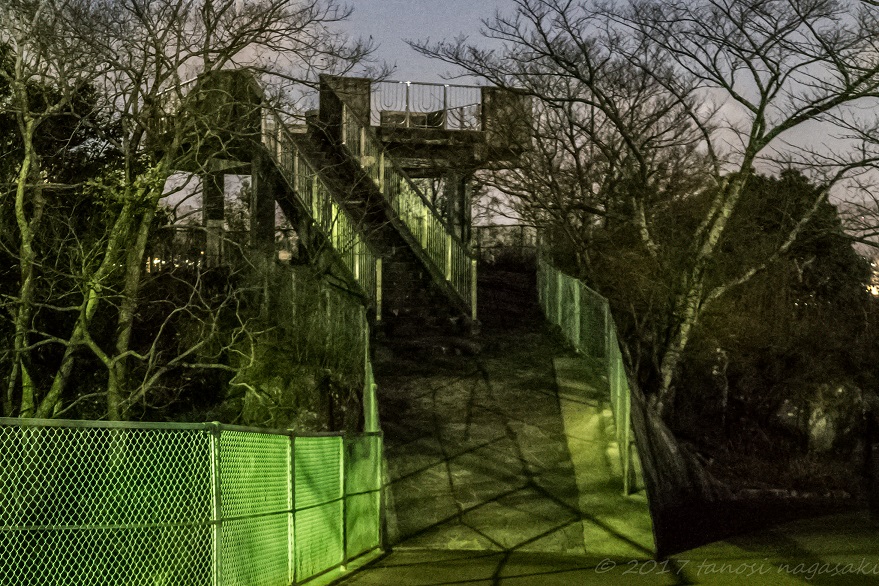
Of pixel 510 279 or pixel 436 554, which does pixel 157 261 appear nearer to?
pixel 510 279

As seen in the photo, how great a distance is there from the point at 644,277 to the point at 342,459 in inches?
492

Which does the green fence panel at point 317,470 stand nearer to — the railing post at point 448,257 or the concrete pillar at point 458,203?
the railing post at point 448,257

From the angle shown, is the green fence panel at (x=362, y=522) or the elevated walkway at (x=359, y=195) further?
the elevated walkway at (x=359, y=195)

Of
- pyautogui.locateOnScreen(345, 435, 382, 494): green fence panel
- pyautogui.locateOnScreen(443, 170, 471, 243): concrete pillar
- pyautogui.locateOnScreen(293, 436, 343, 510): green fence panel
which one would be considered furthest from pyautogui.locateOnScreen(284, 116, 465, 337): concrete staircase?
pyautogui.locateOnScreen(293, 436, 343, 510): green fence panel

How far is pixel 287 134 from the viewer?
65.2 ft

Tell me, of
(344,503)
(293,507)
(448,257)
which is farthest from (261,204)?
(293,507)

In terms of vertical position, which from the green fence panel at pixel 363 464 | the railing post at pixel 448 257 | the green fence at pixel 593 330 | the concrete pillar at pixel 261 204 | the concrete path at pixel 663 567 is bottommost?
the concrete path at pixel 663 567

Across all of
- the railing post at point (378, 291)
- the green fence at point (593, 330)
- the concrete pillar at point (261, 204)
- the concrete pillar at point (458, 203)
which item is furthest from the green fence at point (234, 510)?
the concrete pillar at point (458, 203)

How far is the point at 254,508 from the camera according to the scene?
763cm

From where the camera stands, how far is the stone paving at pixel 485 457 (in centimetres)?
1095

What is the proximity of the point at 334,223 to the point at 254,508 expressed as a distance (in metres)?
12.0

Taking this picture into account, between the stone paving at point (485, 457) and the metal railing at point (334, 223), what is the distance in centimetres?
161

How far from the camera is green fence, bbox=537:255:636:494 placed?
12289mm

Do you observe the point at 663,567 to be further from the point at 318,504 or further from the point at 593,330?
the point at 593,330
